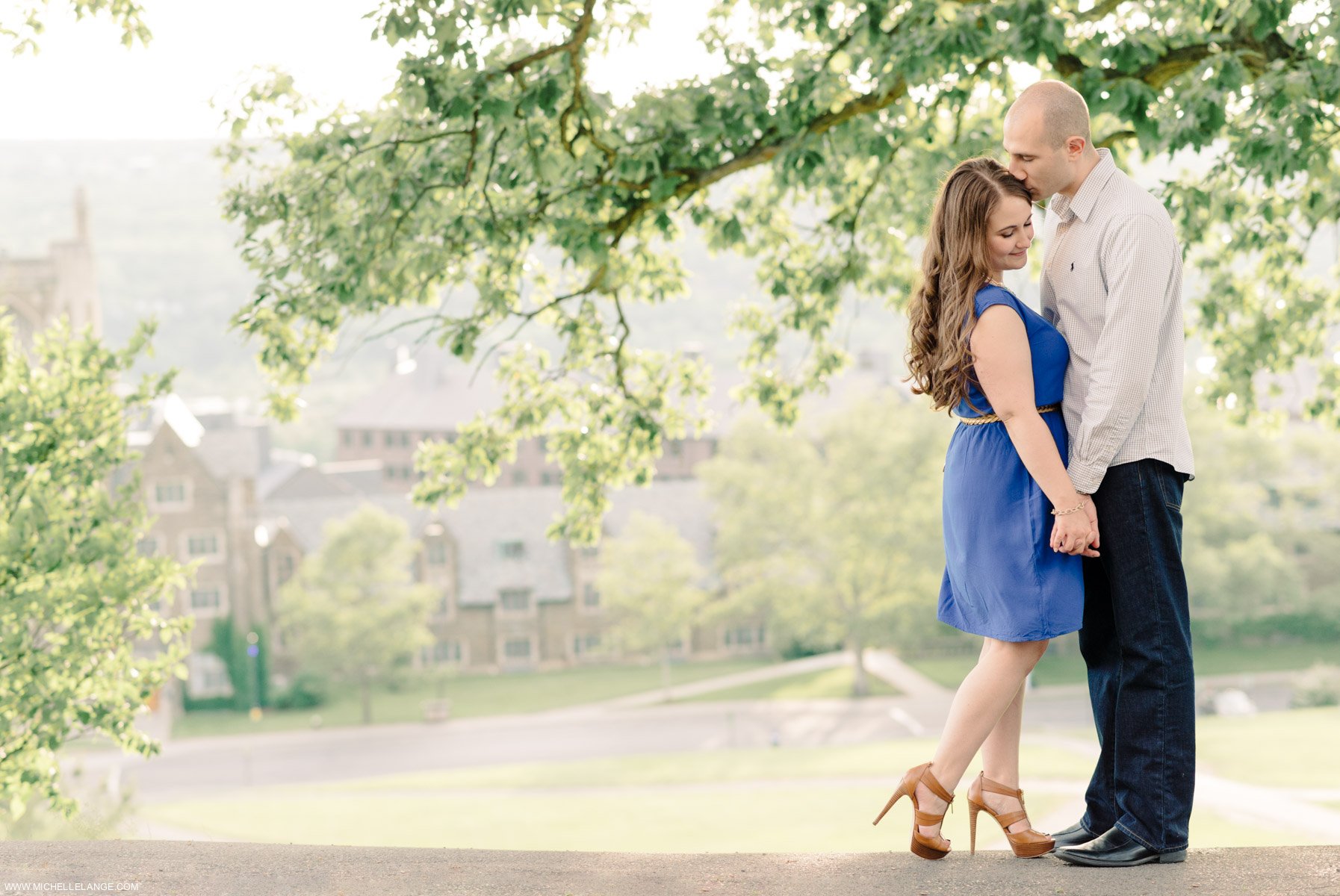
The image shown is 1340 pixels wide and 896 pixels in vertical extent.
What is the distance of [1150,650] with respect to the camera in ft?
11.3

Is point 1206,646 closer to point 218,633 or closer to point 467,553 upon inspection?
point 467,553

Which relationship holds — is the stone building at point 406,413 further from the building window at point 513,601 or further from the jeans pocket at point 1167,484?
the jeans pocket at point 1167,484

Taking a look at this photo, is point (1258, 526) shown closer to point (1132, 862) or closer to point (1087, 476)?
point (1132, 862)

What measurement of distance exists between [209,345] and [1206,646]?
12360 cm

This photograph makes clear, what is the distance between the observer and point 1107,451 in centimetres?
333

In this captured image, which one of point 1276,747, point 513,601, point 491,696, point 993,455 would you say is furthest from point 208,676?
point 993,455

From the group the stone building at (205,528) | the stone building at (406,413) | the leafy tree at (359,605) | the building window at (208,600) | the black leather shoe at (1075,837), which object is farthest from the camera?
the stone building at (406,413)

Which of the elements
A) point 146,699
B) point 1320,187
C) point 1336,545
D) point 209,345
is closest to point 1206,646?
point 1336,545

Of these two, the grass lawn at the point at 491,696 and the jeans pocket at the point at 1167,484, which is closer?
the jeans pocket at the point at 1167,484

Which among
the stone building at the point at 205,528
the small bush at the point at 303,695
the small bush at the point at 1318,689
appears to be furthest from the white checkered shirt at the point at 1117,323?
the stone building at the point at 205,528

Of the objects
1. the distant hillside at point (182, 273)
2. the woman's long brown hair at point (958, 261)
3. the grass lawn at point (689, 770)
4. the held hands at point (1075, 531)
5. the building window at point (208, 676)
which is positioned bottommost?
the grass lawn at point (689, 770)

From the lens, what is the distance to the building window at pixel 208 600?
46844 millimetres

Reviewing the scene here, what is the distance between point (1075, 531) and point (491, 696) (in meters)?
43.0

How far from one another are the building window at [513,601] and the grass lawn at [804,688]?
27.6ft
